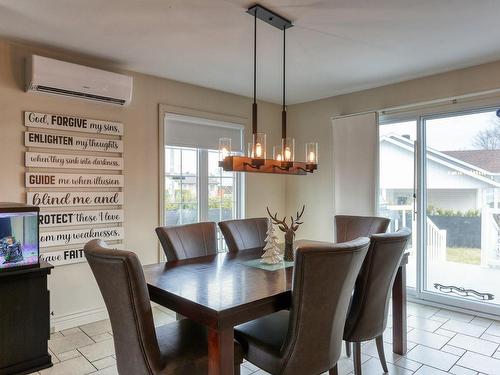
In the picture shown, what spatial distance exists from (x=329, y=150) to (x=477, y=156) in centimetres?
165

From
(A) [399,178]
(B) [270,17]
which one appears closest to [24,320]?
(B) [270,17]

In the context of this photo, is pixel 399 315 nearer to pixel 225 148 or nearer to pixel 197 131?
pixel 225 148

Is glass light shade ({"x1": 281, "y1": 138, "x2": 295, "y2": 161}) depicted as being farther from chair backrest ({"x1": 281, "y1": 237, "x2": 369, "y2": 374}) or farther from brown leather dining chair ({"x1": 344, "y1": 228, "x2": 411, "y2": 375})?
chair backrest ({"x1": 281, "y1": 237, "x2": 369, "y2": 374})

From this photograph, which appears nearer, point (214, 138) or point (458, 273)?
point (458, 273)

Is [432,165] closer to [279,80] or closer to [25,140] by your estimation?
[279,80]

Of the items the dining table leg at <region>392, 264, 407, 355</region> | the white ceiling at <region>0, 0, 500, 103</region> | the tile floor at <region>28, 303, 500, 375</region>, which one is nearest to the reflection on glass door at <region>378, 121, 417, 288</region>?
the white ceiling at <region>0, 0, 500, 103</region>

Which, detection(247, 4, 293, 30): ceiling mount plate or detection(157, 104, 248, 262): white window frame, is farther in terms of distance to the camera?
detection(157, 104, 248, 262): white window frame

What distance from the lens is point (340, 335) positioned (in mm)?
1958

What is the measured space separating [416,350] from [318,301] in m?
1.65

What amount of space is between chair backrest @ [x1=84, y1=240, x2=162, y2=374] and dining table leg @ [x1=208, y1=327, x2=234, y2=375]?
0.89 ft

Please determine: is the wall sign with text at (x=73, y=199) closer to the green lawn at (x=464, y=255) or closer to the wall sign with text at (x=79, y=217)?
the wall sign with text at (x=79, y=217)

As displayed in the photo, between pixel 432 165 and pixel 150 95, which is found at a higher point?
pixel 150 95

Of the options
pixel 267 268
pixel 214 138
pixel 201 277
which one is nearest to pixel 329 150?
pixel 214 138

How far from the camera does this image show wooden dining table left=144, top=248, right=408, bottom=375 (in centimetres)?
162
